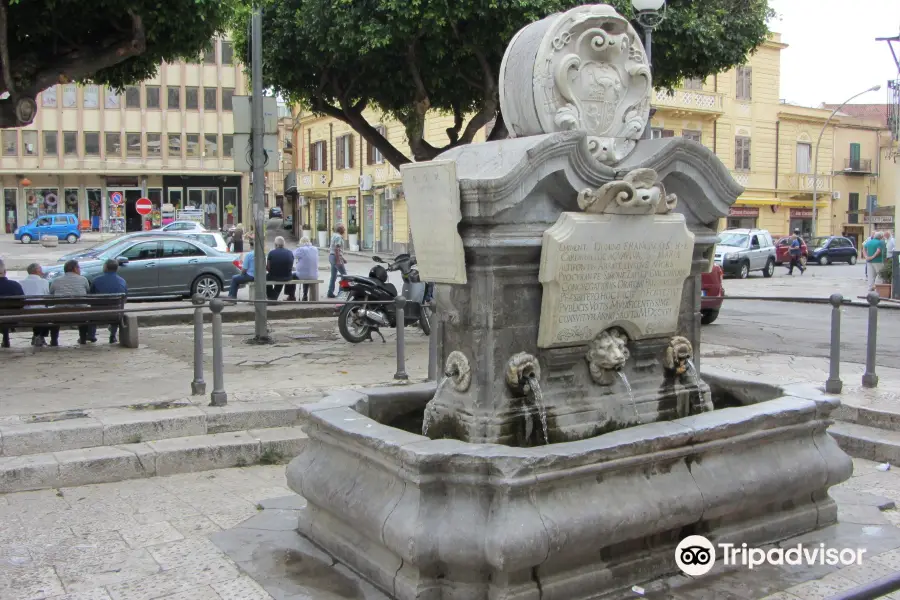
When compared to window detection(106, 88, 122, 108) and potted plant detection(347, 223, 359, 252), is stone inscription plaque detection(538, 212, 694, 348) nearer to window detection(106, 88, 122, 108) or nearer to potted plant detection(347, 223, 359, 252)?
potted plant detection(347, 223, 359, 252)

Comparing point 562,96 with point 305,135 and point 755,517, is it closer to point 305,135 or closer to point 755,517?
point 755,517

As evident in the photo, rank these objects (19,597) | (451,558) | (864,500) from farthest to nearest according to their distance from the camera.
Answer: (864,500), (19,597), (451,558)

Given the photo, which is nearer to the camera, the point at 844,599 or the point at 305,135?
the point at 844,599

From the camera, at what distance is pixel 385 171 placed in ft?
142

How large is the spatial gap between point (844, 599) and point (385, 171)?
41.5 m

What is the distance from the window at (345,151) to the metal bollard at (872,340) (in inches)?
1571

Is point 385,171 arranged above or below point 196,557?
above

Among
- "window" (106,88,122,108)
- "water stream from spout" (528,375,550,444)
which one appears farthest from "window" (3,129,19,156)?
"water stream from spout" (528,375,550,444)

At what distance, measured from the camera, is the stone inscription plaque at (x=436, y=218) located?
4.81 m

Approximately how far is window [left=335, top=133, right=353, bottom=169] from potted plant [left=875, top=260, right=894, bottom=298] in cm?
3067

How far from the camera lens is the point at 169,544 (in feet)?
17.2

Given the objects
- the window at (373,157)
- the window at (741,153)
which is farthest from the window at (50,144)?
the window at (741,153)

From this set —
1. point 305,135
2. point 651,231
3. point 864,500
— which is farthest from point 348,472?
point 305,135

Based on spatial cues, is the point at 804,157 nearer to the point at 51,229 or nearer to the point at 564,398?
the point at 51,229
